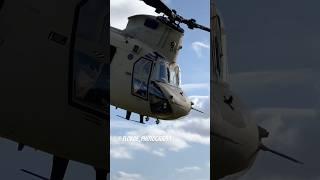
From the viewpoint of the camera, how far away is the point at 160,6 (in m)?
3.43

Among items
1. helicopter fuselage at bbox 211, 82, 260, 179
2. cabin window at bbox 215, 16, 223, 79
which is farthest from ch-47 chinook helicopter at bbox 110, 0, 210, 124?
helicopter fuselage at bbox 211, 82, 260, 179

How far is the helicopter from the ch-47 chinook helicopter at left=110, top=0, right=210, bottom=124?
137 mm

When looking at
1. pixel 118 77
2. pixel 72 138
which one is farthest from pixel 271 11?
pixel 72 138

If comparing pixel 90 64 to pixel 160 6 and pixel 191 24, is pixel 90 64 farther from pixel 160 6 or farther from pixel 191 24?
pixel 191 24

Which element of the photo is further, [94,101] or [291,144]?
[94,101]

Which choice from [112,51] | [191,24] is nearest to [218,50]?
[191,24]

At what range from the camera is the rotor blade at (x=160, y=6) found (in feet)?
11.1

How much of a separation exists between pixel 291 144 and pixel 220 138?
0.51 metres

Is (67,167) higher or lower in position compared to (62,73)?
lower

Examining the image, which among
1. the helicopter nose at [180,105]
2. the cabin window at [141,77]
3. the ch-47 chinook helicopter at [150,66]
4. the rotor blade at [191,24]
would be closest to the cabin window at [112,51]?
the ch-47 chinook helicopter at [150,66]

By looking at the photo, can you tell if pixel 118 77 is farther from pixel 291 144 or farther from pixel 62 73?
pixel 291 144

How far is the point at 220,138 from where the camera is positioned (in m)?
3.41

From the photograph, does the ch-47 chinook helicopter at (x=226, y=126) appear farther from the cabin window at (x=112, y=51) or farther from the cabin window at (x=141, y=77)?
the cabin window at (x=112, y=51)

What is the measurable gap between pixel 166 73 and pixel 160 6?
0.56 m
